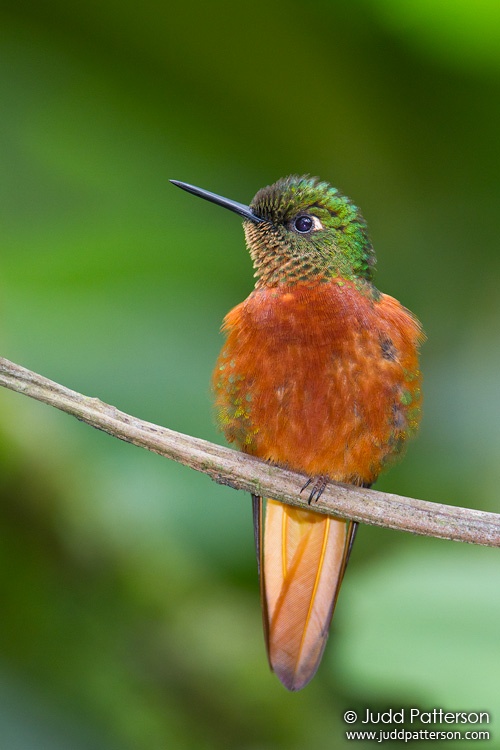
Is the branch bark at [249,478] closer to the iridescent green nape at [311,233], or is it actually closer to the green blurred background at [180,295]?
the green blurred background at [180,295]

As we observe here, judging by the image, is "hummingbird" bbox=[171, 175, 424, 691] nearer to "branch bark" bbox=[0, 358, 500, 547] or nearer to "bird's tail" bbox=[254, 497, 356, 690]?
"bird's tail" bbox=[254, 497, 356, 690]

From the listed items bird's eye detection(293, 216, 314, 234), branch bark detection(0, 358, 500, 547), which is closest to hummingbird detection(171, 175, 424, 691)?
bird's eye detection(293, 216, 314, 234)

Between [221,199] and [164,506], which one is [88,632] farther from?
[221,199]

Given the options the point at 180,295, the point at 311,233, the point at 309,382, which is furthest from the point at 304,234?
the point at 180,295

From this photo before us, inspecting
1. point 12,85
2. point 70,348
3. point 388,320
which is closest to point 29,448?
point 70,348

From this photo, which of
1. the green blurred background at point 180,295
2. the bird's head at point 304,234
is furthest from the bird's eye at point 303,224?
the green blurred background at point 180,295

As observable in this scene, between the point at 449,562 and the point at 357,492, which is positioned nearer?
the point at 357,492
